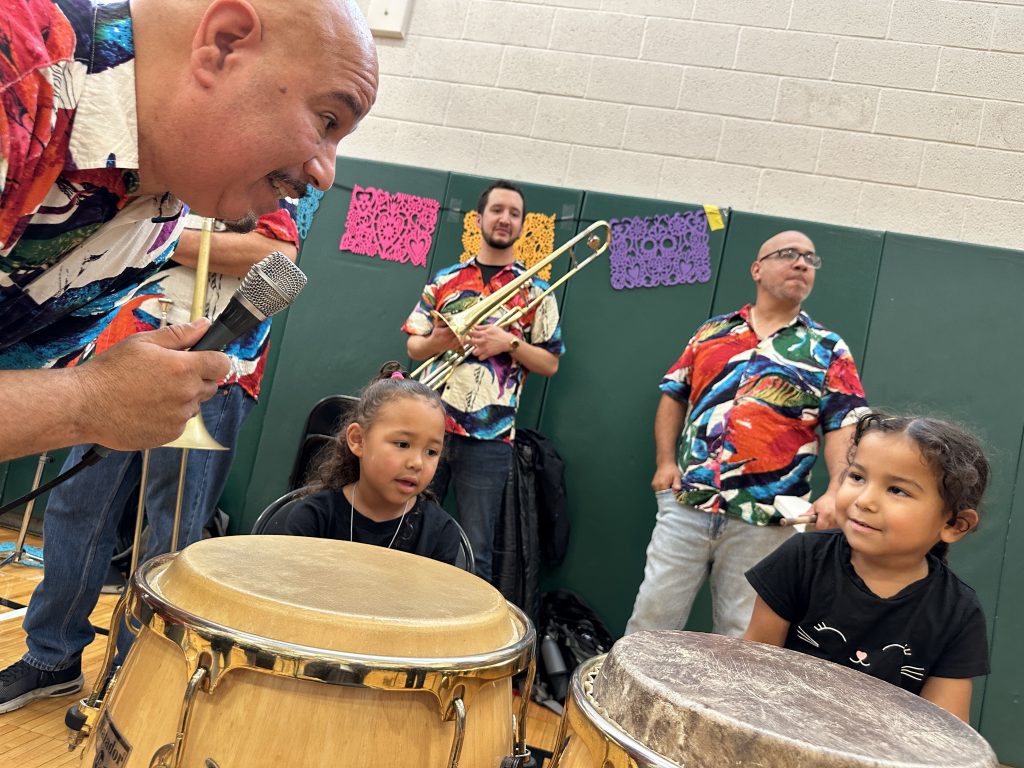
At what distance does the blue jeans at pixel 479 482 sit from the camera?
2.66 m

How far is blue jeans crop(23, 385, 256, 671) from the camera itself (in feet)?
6.31

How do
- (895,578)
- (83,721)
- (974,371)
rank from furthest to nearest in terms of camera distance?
(974,371)
(895,578)
(83,721)

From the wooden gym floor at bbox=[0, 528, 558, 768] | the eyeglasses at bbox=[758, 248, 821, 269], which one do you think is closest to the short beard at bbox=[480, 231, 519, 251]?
the eyeglasses at bbox=[758, 248, 821, 269]

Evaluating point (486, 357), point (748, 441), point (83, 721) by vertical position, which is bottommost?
point (83, 721)

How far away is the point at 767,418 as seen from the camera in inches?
95.3

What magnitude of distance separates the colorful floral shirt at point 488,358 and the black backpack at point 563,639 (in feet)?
2.26

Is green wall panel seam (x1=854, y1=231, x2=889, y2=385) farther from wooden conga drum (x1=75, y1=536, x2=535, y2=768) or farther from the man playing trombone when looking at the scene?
wooden conga drum (x1=75, y1=536, x2=535, y2=768)

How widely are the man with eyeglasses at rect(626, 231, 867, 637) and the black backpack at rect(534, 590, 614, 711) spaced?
26 cm

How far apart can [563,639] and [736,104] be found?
2.26 meters

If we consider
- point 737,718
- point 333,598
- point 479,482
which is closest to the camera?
point 737,718

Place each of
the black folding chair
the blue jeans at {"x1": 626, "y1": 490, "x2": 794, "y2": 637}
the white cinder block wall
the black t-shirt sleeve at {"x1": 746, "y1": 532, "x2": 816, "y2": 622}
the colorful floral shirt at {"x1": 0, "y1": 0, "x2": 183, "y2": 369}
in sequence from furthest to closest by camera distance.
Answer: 1. the white cinder block wall
2. the black folding chair
3. the blue jeans at {"x1": 626, "y1": 490, "x2": 794, "y2": 637}
4. the black t-shirt sleeve at {"x1": 746, "y1": 532, "x2": 816, "y2": 622}
5. the colorful floral shirt at {"x1": 0, "y1": 0, "x2": 183, "y2": 369}

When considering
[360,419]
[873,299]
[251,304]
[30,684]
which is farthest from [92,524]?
[873,299]

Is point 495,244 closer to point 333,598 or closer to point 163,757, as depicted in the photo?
point 333,598

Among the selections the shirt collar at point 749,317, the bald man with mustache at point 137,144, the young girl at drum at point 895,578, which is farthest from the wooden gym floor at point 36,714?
the shirt collar at point 749,317
